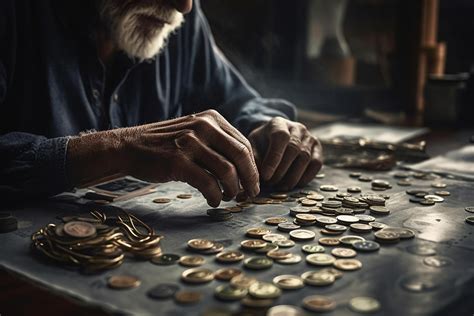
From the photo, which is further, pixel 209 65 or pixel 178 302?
pixel 209 65

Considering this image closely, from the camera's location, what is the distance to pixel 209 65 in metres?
2.10

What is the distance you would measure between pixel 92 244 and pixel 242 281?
0.86ft

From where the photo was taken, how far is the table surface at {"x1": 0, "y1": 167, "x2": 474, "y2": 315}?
79 cm

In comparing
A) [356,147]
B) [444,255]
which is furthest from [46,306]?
[356,147]

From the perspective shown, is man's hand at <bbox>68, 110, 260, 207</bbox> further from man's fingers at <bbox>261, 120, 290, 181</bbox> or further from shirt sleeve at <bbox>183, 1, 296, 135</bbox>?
shirt sleeve at <bbox>183, 1, 296, 135</bbox>

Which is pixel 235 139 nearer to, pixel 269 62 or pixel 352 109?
pixel 352 109

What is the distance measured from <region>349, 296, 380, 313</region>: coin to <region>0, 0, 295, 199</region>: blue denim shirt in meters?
0.70

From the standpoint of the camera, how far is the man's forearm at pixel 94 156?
1.22 metres

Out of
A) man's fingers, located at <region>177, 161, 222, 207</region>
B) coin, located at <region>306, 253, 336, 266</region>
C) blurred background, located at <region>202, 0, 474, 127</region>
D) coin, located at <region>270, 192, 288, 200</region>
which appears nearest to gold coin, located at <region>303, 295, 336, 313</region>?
coin, located at <region>306, 253, 336, 266</region>

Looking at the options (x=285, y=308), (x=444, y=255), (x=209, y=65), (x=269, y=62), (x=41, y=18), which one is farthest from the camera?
(x=269, y=62)

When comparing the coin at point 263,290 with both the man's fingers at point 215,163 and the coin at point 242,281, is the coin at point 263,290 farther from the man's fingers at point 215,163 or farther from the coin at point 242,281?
the man's fingers at point 215,163

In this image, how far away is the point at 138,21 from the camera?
1.59m

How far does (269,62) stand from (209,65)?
1.11 meters

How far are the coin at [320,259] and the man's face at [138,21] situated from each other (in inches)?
34.0
